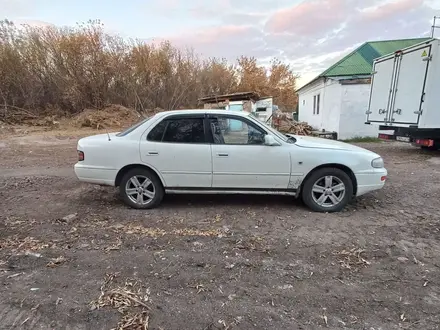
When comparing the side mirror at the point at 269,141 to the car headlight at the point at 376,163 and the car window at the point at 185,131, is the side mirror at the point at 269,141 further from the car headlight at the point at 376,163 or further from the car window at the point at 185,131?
the car headlight at the point at 376,163

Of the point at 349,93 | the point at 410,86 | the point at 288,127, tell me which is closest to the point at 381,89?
the point at 410,86

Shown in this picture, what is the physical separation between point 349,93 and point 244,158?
36.4 feet

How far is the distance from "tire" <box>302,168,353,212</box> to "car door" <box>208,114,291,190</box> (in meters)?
0.37

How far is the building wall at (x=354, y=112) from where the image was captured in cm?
1373

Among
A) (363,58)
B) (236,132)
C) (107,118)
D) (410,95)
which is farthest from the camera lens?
(107,118)

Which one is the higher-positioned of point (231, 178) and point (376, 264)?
point (231, 178)

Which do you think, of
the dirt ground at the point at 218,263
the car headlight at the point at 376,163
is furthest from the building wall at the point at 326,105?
the car headlight at the point at 376,163

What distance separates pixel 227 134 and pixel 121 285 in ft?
8.75

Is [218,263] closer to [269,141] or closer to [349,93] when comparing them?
[269,141]

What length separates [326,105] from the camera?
15.6 meters

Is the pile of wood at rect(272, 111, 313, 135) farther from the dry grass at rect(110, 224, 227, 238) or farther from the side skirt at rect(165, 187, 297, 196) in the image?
the dry grass at rect(110, 224, 227, 238)

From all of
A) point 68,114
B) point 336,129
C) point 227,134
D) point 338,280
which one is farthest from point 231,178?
point 68,114

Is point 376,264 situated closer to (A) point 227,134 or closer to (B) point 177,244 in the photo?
(B) point 177,244

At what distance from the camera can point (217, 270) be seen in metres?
3.05
